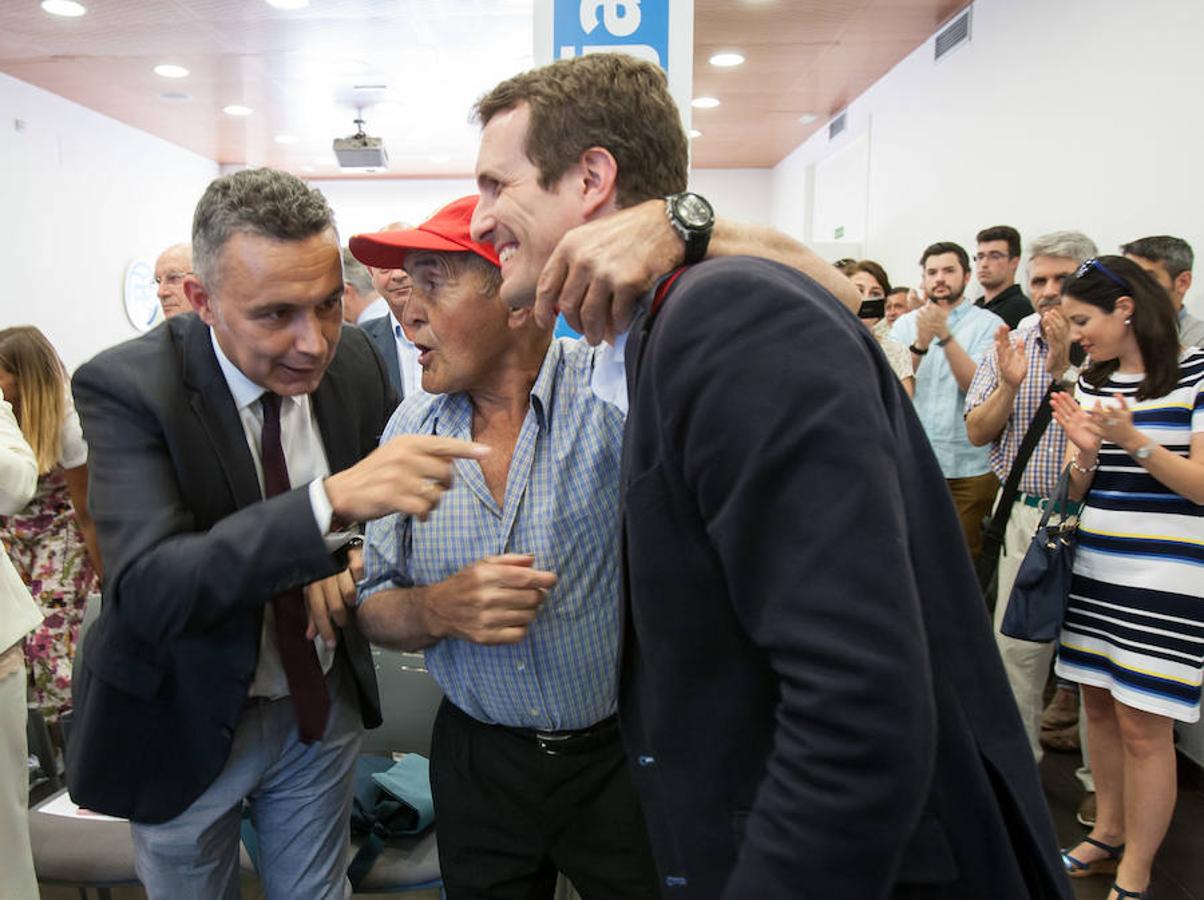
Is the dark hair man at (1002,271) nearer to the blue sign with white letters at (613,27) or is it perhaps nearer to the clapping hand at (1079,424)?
the clapping hand at (1079,424)

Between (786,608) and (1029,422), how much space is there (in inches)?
110

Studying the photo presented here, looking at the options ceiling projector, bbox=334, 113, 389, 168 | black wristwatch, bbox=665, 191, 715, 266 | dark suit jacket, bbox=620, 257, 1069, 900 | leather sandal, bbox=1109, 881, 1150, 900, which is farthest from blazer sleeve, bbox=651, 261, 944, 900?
ceiling projector, bbox=334, 113, 389, 168

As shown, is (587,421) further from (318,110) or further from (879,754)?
(318,110)

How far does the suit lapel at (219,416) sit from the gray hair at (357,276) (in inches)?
99.5

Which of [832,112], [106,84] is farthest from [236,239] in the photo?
[832,112]

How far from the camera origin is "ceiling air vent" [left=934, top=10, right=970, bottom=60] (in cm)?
552

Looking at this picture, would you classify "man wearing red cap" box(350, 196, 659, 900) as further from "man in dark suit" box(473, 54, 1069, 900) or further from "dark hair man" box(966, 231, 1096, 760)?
"dark hair man" box(966, 231, 1096, 760)

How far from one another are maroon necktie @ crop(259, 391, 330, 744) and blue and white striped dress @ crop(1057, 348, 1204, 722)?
7.00ft

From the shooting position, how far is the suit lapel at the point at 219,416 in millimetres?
1370

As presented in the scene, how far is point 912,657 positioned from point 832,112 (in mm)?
8920

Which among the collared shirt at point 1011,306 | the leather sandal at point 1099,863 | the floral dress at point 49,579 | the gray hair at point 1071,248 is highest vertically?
the gray hair at point 1071,248

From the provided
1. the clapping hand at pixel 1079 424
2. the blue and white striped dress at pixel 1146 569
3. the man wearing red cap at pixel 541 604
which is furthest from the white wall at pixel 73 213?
the blue and white striped dress at pixel 1146 569

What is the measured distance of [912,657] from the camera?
67 centimetres

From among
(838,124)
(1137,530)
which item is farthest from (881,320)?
(838,124)
